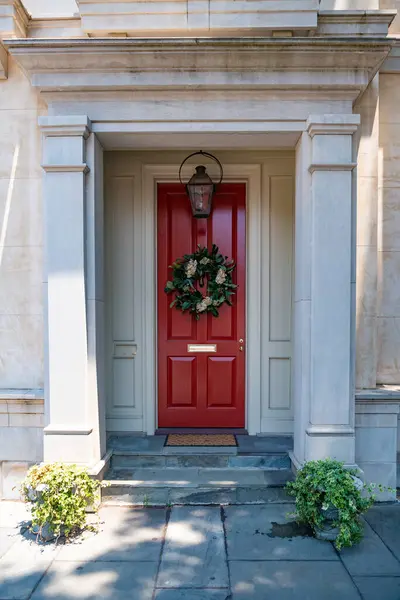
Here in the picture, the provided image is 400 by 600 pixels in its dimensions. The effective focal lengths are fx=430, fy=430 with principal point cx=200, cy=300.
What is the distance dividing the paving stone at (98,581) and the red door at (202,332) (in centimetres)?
187

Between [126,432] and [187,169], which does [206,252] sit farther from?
[126,432]

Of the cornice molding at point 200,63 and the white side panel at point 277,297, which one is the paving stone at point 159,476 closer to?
the white side panel at point 277,297

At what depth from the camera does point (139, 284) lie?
4660 mm

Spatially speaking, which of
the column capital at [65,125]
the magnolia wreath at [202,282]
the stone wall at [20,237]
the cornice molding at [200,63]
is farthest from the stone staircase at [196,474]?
the cornice molding at [200,63]

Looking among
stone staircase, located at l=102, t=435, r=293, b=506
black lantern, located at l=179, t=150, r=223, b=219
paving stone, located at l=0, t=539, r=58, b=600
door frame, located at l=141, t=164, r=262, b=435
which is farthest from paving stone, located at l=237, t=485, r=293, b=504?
black lantern, located at l=179, t=150, r=223, b=219

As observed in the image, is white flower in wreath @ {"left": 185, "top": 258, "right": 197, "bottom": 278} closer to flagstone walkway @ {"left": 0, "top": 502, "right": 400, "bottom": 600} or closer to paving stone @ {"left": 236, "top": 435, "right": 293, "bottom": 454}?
paving stone @ {"left": 236, "top": 435, "right": 293, "bottom": 454}

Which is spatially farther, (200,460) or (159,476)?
(200,460)

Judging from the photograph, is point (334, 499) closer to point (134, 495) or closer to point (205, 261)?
point (134, 495)

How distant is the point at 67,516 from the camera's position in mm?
3191

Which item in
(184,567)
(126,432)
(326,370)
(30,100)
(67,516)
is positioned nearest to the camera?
(184,567)

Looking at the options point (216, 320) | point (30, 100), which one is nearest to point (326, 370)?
point (216, 320)

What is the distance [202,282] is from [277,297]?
2.71ft

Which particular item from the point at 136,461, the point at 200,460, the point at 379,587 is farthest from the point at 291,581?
the point at 136,461

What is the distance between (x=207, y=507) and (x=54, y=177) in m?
3.09
